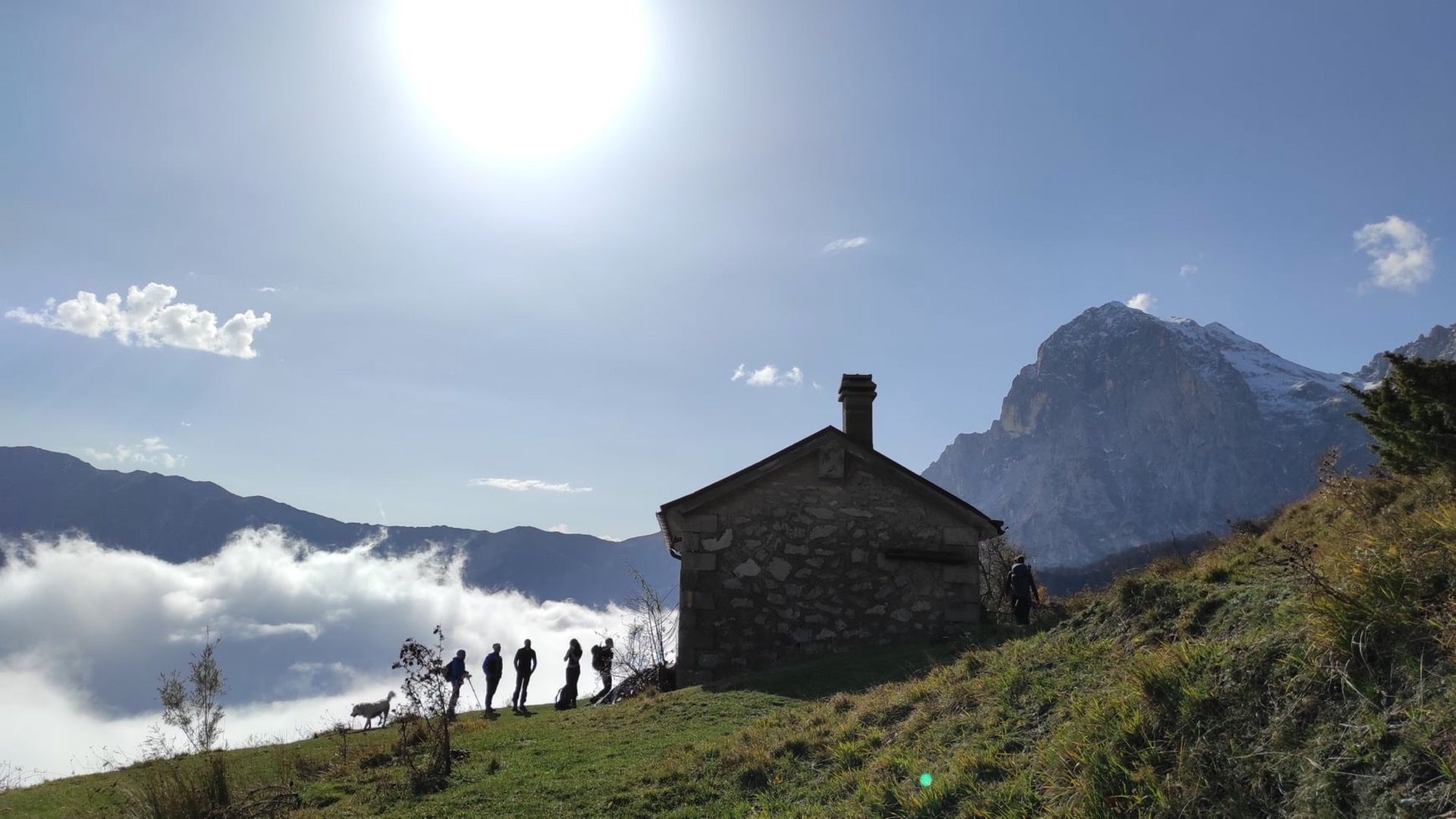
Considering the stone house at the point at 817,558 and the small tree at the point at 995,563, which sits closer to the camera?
the stone house at the point at 817,558

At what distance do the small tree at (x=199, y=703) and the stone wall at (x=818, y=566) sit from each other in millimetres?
Answer: 7984

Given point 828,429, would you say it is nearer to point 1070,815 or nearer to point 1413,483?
point 1413,483

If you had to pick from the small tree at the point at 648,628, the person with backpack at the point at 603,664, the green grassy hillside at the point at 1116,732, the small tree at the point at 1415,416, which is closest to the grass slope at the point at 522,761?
the green grassy hillside at the point at 1116,732

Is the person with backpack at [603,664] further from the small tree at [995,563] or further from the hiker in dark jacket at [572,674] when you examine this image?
the small tree at [995,563]

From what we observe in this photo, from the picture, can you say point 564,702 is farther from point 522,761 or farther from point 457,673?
point 522,761

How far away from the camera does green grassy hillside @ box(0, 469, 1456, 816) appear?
11.0 ft

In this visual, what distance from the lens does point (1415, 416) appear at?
384 inches

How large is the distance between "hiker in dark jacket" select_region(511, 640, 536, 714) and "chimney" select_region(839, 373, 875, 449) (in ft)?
29.6

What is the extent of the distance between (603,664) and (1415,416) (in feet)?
53.2

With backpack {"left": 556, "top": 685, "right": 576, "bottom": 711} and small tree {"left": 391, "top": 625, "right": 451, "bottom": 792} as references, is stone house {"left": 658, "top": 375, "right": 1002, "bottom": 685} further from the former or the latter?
small tree {"left": 391, "top": 625, "right": 451, "bottom": 792}

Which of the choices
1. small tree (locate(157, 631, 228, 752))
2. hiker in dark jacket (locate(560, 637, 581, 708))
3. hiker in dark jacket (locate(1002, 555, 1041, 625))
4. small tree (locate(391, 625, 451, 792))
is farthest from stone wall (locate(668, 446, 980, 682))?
small tree (locate(157, 631, 228, 752))

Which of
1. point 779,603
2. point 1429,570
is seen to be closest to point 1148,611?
point 1429,570

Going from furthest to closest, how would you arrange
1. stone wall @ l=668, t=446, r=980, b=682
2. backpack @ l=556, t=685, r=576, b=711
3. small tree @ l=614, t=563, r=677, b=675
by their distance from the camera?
small tree @ l=614, t=563, r=677, b=675, backpack @ l=556, t=685, r=576, b=711, stone wall @ l=668, t=446, r=980, b=682

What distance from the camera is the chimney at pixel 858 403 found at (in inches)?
692
